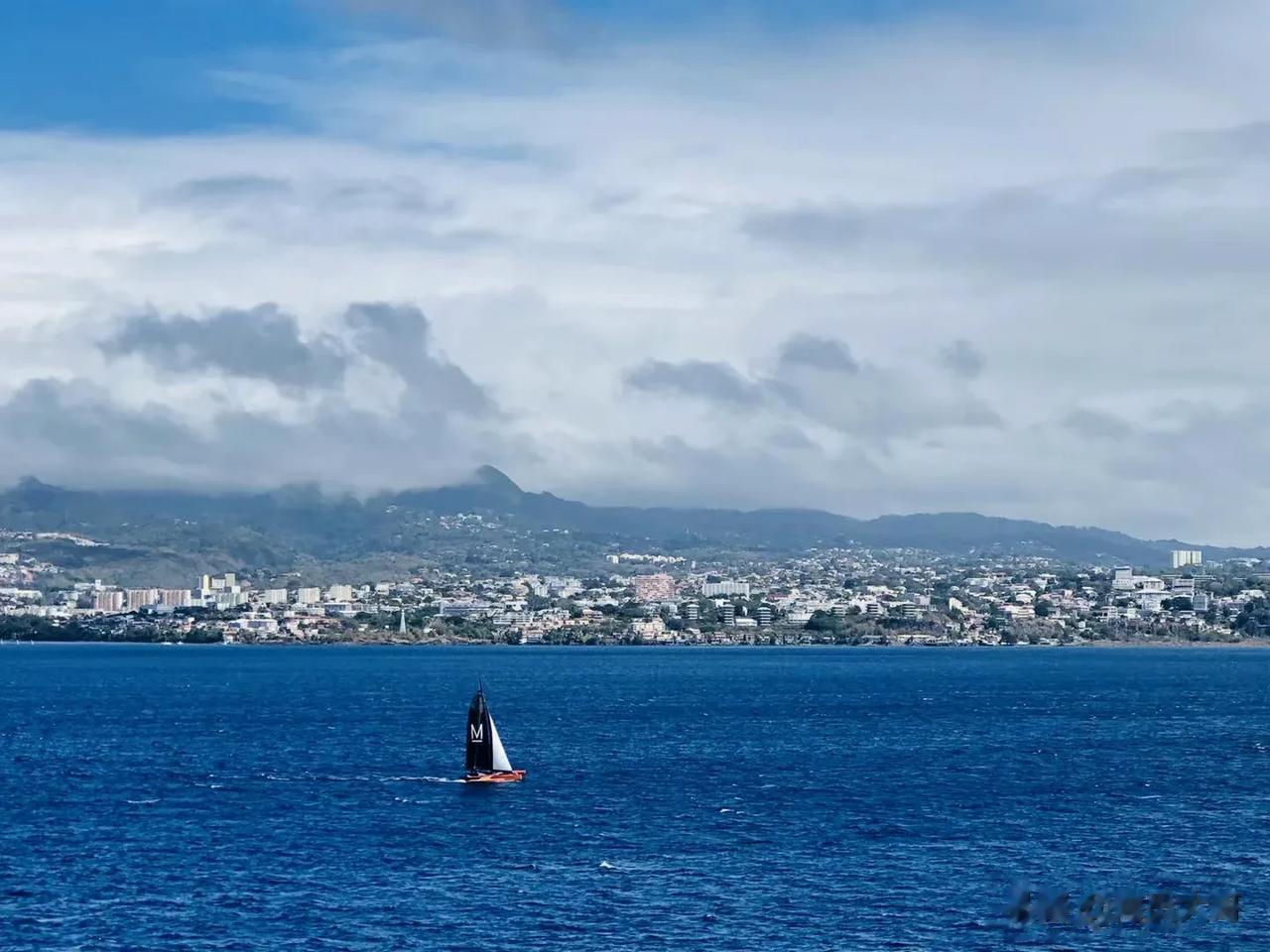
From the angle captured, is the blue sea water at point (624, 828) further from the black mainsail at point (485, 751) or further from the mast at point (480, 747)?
the mast at point (480, 747)

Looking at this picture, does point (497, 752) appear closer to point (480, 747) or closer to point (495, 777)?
point (480, 747)

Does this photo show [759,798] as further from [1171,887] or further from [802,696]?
[802,696]

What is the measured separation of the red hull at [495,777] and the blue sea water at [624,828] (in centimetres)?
84

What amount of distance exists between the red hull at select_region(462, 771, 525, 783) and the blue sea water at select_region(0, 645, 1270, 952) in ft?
2.74

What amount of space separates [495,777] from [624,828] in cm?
1744

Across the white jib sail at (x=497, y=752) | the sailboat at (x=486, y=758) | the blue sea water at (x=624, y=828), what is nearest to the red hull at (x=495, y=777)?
the sailboat at (x=486, y=758)

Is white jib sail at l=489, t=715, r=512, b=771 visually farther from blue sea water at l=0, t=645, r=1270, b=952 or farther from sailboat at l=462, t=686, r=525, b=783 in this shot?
blue sea water at l=0, t=645, r=1270, b=952

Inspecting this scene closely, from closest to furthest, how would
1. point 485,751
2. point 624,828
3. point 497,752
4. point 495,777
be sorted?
point 624,828
point 495,777
point 485,751
point 497,752

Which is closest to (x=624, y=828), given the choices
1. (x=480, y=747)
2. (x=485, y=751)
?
(x=485, y=751)

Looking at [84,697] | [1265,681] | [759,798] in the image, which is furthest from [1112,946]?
[1265,681]

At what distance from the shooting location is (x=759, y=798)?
7662 centimetres

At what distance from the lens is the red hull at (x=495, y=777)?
83.5 meters

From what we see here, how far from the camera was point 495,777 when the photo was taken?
83938mm

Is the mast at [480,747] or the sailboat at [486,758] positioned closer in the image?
the sailboat at [486,758]
